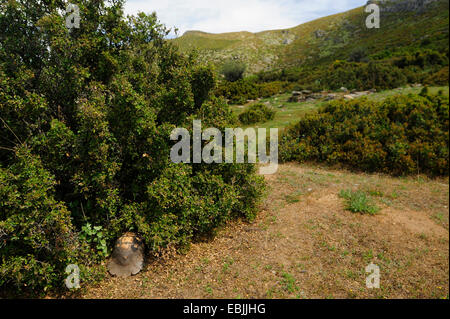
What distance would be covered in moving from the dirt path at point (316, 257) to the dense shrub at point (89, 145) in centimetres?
67

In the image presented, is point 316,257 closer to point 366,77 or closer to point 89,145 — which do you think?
point 89,145

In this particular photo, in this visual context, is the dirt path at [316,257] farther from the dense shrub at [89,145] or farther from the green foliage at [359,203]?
the dense shrub at [89,145]

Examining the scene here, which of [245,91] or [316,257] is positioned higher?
[245,91]

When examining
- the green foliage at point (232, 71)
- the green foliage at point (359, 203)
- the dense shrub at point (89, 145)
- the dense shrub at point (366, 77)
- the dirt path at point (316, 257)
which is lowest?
the dirt path at point (316, 257)

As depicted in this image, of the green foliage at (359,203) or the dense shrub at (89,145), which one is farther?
the green foliage at (359,203)

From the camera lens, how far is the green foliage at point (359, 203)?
681 cm

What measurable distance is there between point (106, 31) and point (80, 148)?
3.15 metres

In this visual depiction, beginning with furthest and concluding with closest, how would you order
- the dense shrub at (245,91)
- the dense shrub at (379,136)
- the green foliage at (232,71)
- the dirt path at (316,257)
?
the green foliage at (232,71), the dense shrub at (245,91), the dense shrub at (379,136), the dirt path at (316,257)

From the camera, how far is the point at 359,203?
6.98m

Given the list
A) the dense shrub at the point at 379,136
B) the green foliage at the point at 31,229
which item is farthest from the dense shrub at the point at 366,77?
the green foliage at the point at 31,229

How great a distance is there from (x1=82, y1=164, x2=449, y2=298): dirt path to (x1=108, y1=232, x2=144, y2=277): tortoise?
203 mm

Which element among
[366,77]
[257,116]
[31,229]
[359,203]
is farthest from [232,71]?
[31,229]

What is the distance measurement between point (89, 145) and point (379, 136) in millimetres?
10086

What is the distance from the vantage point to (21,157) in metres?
4.63
